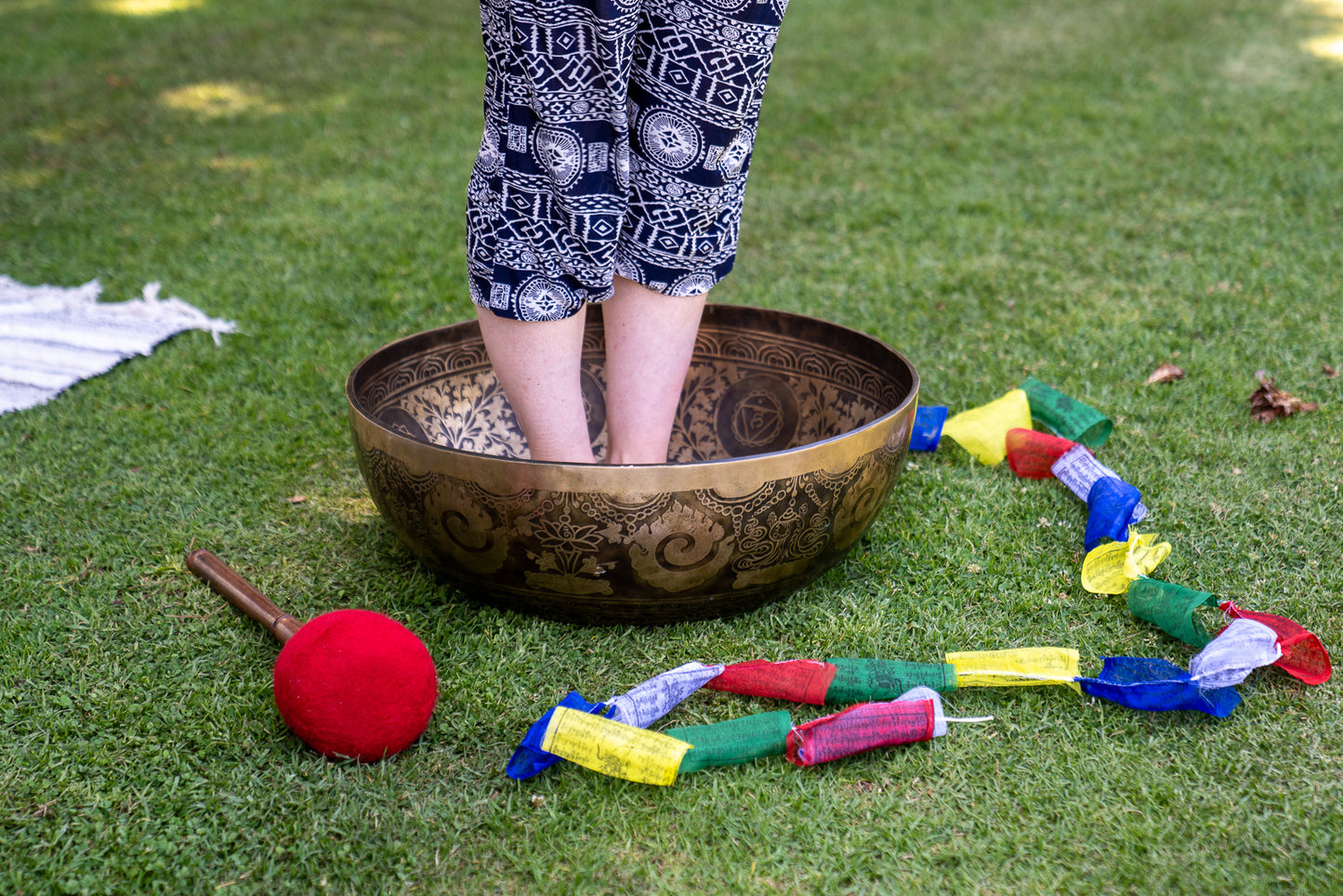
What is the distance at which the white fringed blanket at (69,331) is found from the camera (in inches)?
80.0

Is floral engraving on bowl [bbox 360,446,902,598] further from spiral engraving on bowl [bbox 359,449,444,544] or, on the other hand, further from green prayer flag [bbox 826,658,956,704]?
green prayer flag [bbox 826,658,956,704]

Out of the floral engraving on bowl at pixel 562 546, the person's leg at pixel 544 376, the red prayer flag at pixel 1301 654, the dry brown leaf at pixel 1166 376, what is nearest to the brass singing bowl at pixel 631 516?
the floral engraving on bowl at pixel 562 546

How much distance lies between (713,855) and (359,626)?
0.43 metres

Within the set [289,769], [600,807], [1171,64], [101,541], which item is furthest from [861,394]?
[1171,64]

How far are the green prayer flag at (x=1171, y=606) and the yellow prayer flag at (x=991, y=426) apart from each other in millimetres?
431

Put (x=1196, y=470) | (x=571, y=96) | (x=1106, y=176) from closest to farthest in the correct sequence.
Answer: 1. (x=571, y=96)
2. (x=1196, y=470)
3. (x=1106, y=176)

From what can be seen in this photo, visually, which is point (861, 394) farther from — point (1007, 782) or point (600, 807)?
point (600, 807)

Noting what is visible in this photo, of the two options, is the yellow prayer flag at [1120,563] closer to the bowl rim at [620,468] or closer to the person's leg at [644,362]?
the bowl rim at [620,468]

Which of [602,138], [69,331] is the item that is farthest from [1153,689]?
[69,331]

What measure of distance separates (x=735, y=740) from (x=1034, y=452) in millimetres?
827

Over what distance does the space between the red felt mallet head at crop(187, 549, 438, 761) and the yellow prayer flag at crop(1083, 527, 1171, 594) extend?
871 mm

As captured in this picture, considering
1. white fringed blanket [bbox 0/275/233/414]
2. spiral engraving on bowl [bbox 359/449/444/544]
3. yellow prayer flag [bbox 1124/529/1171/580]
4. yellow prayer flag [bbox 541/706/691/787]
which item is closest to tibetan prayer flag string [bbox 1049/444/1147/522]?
yellow prayer flag [bbox 1124/529/1171/580]

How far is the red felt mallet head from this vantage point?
3.48 feet

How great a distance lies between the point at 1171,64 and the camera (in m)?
4.17
